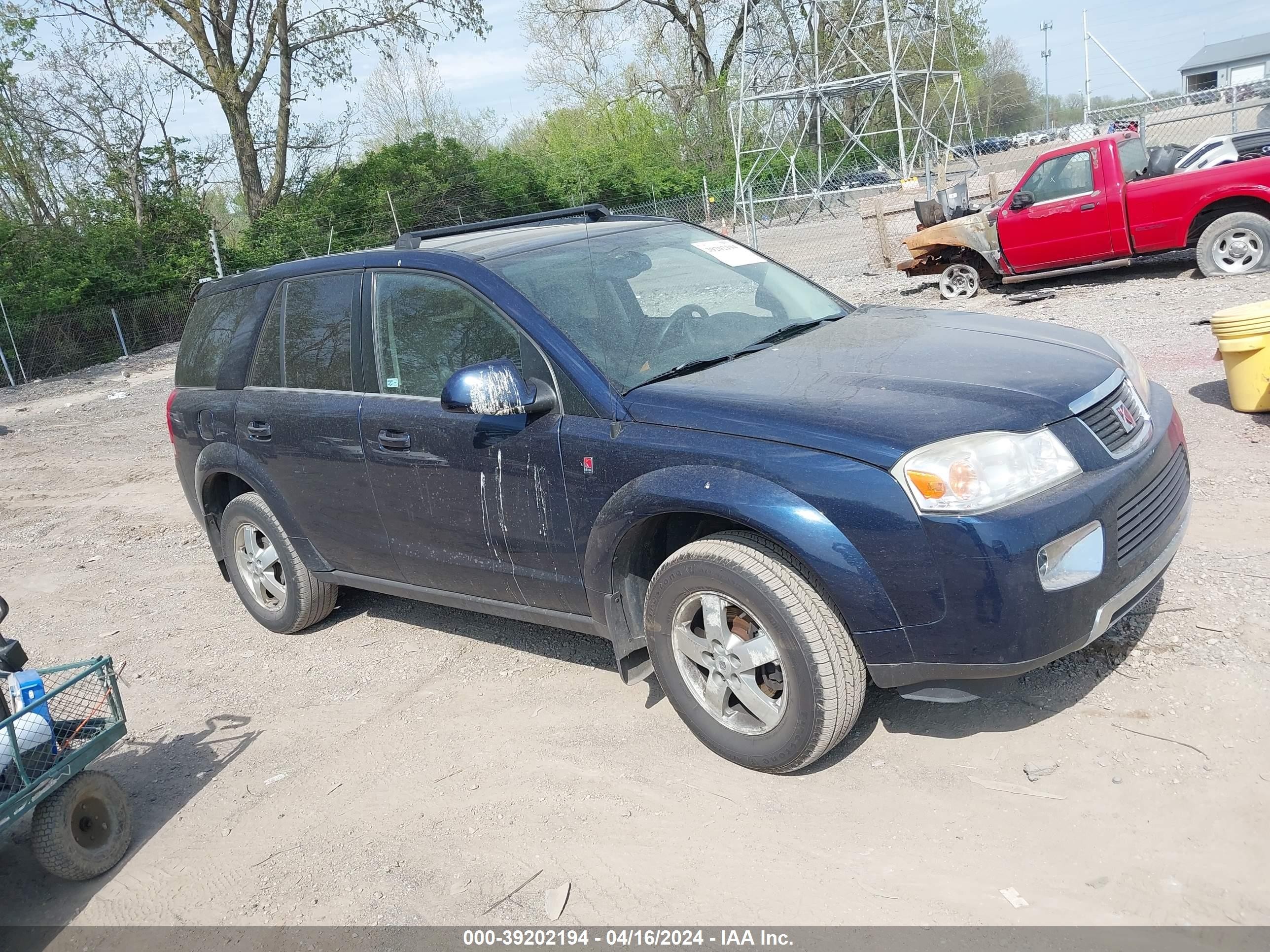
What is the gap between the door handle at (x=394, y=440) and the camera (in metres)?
4.42

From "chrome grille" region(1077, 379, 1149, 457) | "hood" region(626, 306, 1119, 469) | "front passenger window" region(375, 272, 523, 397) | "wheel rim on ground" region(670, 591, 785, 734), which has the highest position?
"front passenger window" region(375, 272, 523, 397)

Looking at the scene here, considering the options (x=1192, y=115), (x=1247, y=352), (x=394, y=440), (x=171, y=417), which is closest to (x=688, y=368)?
(x=394, y=440)

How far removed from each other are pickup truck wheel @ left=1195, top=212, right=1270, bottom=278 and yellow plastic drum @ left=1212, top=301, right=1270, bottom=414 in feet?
18.4

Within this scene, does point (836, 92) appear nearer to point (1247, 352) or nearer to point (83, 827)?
point (1247, 352)

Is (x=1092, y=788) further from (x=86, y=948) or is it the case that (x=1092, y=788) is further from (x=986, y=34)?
(x=986, y=34)

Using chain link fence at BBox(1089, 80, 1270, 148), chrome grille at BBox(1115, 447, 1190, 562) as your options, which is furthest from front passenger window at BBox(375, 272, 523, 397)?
chain link fence at BBox(1089, 80, 1270, 148)

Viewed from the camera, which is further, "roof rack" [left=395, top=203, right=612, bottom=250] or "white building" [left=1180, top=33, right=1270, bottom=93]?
"white building" [left=1180, top=33, right=1270, bottom=93]

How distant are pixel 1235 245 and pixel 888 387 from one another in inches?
385

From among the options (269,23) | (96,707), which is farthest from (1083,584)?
(269,23)

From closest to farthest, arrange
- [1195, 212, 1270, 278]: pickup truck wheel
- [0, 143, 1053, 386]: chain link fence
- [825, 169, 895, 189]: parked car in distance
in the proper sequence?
[1195, 212, 1270, 278]: pickup truck wheel < [0, 143, 1053, 386]: chain link fence < [825, 169, 895, 189]: parked car in distance

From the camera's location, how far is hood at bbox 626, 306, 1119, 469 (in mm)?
3199

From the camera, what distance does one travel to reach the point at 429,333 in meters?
4.44

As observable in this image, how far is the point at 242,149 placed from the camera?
98.3ft

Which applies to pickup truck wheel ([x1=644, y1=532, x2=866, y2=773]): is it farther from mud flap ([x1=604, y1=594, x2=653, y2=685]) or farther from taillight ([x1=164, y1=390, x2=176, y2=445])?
taillight ([x1=164, y1=390, x2=176, y2=445])
